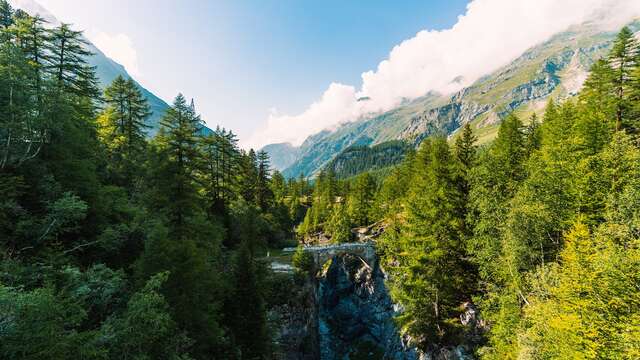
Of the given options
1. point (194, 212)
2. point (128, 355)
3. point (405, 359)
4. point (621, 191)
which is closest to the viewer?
point (128, 355)

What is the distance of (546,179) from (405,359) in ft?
67.5

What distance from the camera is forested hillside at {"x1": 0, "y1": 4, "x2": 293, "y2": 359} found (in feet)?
30.8

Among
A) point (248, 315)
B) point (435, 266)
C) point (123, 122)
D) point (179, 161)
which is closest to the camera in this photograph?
point (248, 315)

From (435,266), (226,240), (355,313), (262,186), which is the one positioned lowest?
(355,313)

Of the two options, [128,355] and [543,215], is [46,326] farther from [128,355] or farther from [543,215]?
[543,215]

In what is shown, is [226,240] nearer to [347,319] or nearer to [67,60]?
[347,319]

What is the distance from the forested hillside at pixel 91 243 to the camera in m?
9.38

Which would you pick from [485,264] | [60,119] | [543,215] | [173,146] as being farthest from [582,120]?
[60,119]

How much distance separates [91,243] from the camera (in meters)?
13.3

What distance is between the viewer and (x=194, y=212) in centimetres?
2138

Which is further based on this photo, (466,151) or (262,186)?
(262,186)

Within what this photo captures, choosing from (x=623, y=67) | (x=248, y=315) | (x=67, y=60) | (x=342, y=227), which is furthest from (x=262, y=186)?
(x=623, y=67)

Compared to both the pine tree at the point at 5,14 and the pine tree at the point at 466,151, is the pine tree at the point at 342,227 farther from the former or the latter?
the pine tree at the point at 5,14

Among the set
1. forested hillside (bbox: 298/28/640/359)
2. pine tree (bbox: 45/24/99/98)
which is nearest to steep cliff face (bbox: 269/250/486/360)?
forested hillside (bbox: 298/28/640/359)
